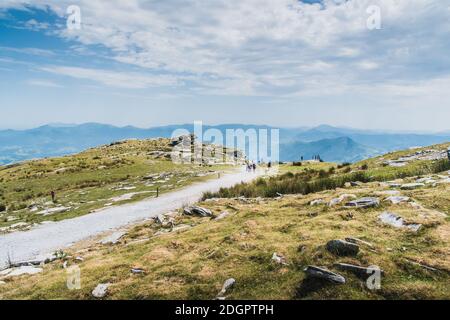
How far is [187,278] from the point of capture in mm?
12797

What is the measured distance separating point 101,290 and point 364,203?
40.2 ft

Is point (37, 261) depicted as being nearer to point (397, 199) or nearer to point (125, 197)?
point (397, 199)

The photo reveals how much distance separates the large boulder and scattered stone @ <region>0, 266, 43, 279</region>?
14.1 metres

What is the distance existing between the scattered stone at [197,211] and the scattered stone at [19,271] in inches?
→ 395

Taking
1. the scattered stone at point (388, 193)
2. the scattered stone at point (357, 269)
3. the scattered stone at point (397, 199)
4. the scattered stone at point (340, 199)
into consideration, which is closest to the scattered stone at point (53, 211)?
the scattered stone at point (340, 199)

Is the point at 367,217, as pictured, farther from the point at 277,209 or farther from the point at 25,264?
the point at 25,264

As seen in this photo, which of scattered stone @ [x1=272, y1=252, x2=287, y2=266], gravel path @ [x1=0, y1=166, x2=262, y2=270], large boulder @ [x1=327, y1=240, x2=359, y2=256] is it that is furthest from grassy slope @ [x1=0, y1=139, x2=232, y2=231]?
large boulder @ [x1=327, y1=240, x2=359, y2=256]

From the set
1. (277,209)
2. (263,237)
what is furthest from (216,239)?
(277,209)

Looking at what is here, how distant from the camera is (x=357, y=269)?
10.8 meters

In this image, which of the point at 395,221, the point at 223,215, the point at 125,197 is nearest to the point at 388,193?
the point at 395,221

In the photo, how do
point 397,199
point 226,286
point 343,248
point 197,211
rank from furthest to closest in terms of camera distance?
point 197,211
point 397,199
point 343,248
point 226,286

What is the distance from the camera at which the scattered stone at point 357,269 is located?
10568 mm

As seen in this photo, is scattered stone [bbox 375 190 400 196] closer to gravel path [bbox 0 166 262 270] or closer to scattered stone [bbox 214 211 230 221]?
scattered stone [bbox 214 211 230 221]
